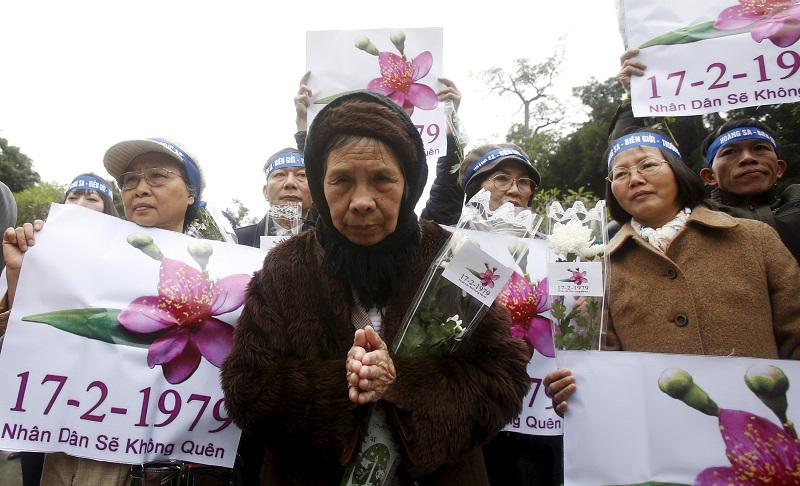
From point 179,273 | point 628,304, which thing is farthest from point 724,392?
point 179,273

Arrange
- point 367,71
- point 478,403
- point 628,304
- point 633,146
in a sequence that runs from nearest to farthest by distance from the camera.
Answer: point 478,403
point 628,304
point 633,146
point 367,71

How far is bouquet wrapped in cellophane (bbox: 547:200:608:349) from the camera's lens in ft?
6.33

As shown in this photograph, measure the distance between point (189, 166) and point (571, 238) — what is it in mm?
1943

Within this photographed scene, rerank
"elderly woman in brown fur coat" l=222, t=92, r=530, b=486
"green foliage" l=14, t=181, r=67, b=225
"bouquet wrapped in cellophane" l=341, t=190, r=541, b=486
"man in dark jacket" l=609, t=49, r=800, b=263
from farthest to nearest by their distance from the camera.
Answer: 1. "green foliage" l=14, t=181, r=67, b=225
2. "man in dark jacket" l=609, t=49, r=800, b=263
3. "bouquet wrapped in cellophane" l=341, t=190, r=541, b=486
4. "elderly woman in brown fur coat" l=222, t=92, r=530, b=486

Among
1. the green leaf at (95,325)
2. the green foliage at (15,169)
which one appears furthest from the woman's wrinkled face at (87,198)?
the green foliage at (15,169)

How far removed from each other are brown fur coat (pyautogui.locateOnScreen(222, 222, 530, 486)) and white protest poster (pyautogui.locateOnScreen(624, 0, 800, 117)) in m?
1.87

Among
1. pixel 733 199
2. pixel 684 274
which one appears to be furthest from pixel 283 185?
pixel 733 199

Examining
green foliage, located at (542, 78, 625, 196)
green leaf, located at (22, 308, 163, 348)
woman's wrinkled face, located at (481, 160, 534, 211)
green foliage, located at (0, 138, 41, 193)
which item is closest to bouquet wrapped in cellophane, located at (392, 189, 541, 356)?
green leaf, located at (22, 308, 163, 348)

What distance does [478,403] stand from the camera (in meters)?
1.68

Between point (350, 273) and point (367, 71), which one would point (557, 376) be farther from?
point (367, 71)

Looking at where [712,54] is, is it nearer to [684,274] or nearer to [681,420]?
[684,274]

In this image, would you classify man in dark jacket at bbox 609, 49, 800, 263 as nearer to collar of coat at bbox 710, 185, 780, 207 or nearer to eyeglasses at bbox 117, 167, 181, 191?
collar of coat at bbox 710, 185, 780, 207

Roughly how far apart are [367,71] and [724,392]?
291 cm

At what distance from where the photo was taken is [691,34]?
2.92 meters
